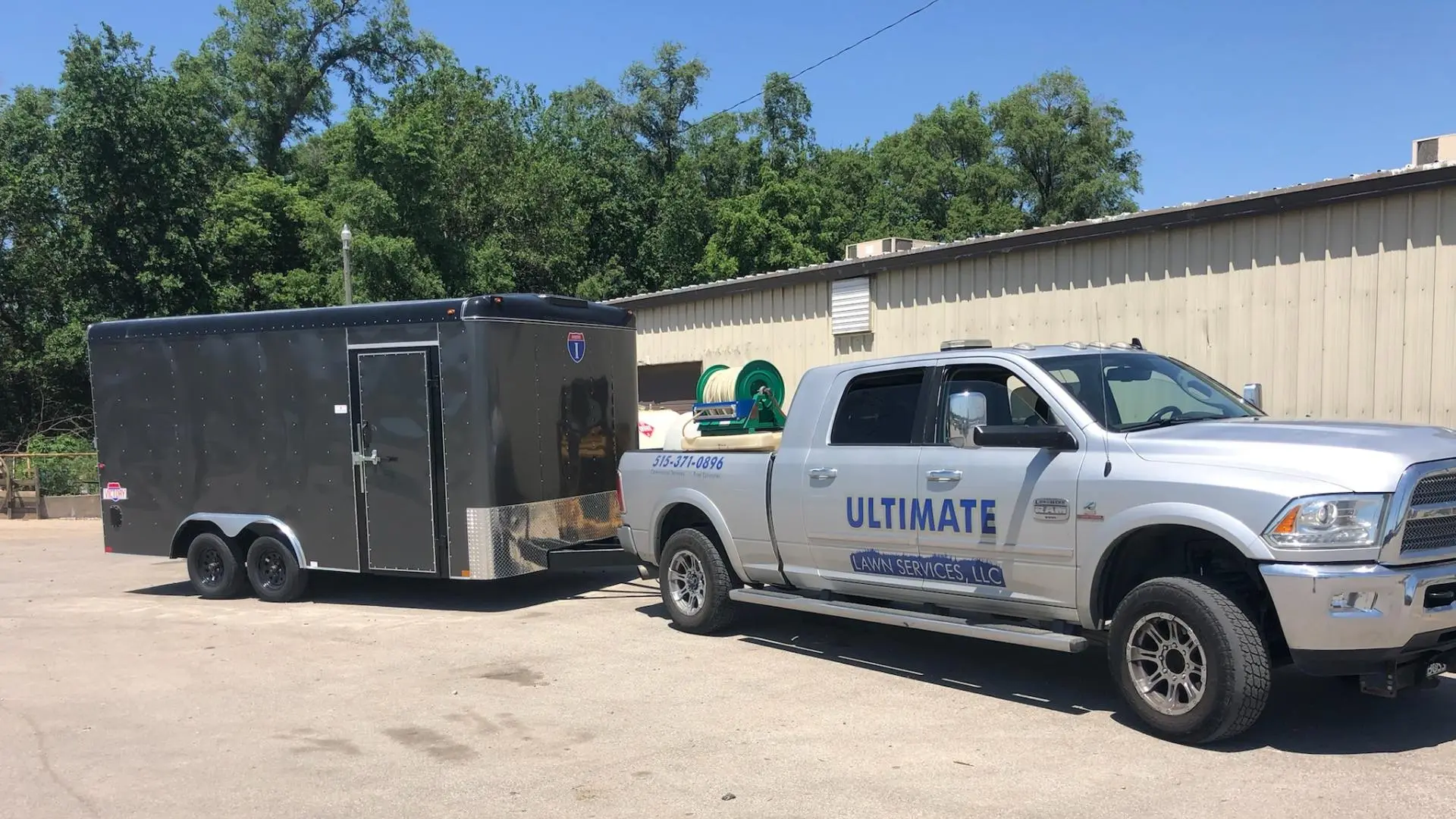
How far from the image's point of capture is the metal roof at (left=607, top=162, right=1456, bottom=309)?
27.3 ft

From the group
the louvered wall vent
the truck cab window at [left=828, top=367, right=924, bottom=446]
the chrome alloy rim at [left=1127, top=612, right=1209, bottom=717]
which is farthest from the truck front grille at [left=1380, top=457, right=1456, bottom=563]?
the louvered wall vent

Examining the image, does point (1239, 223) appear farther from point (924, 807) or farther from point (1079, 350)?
point (924, 807)

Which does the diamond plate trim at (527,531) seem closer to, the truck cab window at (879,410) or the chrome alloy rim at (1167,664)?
the truck cab window at (879,410)

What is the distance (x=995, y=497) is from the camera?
6320 millimetres

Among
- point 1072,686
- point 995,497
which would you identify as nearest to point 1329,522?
point 995,497

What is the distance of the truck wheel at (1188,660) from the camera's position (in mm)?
5176

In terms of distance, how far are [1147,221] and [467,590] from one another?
8005 millimetres

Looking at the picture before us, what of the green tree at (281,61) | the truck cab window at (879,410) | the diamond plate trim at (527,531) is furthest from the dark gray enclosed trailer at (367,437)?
the green tree at (281,61)

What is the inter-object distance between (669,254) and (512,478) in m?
28.0

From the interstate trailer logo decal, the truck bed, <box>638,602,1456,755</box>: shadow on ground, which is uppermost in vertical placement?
the truck bed

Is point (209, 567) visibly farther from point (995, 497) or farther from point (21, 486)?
point (21, 486)

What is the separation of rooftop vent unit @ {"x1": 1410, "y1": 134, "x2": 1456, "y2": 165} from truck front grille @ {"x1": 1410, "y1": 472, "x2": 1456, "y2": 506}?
14.9 feet

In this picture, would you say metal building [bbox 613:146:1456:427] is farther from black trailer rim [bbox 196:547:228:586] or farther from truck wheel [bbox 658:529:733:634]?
black trailer rim [bbox 196:547:228:586]

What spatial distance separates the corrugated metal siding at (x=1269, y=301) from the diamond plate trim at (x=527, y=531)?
439 cm
